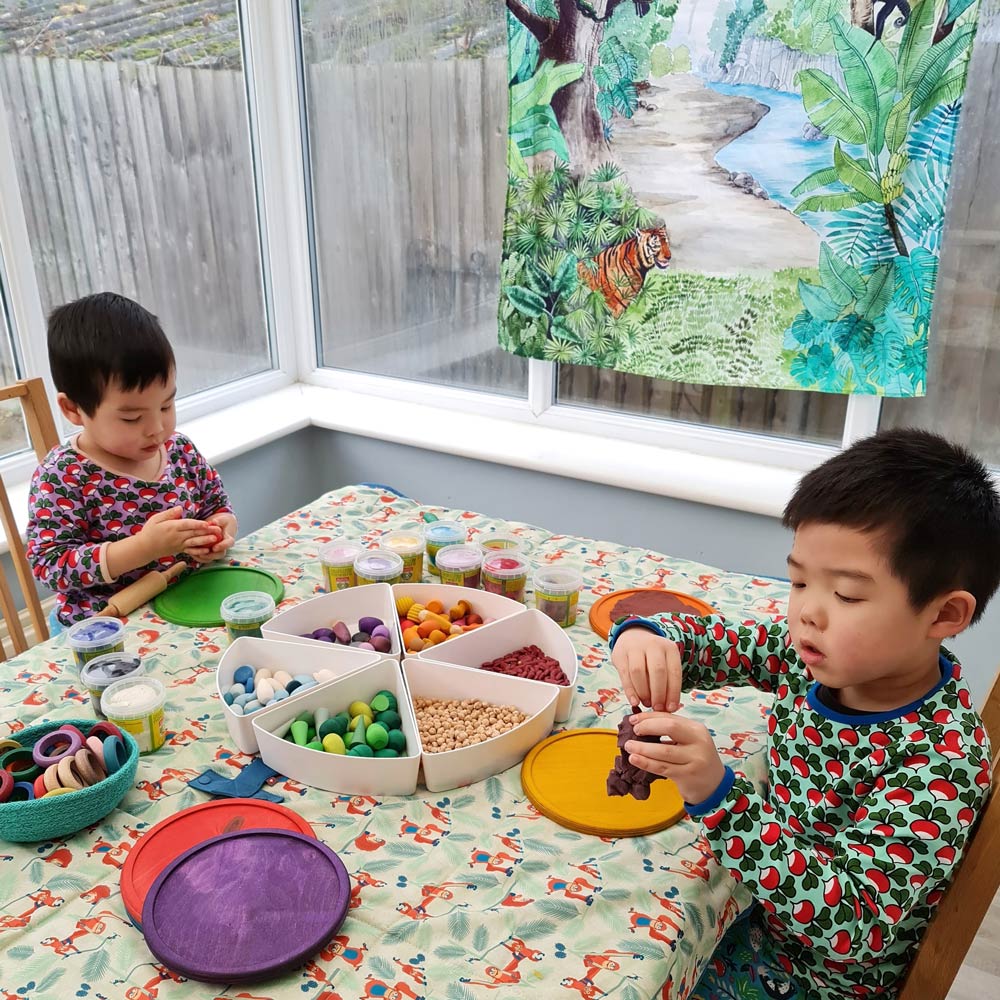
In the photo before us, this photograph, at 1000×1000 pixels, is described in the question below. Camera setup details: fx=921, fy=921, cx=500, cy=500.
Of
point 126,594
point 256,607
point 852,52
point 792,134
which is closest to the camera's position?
point 256,607

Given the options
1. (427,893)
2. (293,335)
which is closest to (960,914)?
(427,893)

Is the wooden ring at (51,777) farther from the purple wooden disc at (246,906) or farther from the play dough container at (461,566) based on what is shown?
the play dough container at (461,566)

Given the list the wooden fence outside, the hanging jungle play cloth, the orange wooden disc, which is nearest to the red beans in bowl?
the orange wooden disc

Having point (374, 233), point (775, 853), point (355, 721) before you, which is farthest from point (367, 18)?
point (775, 853)

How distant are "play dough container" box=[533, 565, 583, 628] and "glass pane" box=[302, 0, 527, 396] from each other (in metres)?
1.36

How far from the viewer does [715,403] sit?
237 centimetres

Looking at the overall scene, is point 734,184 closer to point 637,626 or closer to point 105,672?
point 637,626

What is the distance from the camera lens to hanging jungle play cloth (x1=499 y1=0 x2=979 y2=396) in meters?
1.86

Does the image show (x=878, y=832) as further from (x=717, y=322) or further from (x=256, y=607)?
(x=717, y=322)

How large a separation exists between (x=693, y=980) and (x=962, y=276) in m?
1.66

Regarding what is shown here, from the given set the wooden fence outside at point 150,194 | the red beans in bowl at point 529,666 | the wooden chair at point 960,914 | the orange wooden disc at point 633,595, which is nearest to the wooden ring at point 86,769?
the red beans in bowl at point 529,666

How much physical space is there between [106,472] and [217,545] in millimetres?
228

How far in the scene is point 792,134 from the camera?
6.45 ft

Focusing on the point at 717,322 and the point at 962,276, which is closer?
the point at 962,276
